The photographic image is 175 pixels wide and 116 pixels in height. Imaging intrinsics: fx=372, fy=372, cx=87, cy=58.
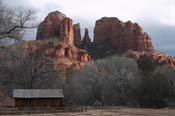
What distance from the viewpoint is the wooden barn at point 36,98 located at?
51156mm

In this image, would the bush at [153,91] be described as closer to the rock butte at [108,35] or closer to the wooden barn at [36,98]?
the wooden barn at [36,98]

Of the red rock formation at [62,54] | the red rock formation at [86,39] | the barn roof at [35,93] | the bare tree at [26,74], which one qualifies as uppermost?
the red rock formation at [86,39]

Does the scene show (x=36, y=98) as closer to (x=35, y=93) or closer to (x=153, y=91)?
(x=35, y=93)

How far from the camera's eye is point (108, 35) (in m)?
169

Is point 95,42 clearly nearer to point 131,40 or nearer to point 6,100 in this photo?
point 131,40

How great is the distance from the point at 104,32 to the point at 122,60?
88.1 meters

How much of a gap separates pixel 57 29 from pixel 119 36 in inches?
1075

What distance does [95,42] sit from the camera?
565 feet

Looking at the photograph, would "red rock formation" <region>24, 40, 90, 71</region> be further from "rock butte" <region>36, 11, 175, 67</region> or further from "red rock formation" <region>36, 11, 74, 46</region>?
"red rock formation" <region>36, 11, 74, 46</region>

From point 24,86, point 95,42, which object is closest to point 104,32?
Answer: point 95,42

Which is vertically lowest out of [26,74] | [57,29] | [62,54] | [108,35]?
[26,74]

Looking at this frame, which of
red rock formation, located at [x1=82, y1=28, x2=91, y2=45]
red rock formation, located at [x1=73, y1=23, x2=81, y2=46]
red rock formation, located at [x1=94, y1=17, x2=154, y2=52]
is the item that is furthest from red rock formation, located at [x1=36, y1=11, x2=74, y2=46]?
red rock formation, located at [x1=94, y1=17, x2=154, y2=52]

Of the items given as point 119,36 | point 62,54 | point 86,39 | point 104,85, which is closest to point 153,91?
point 104,85

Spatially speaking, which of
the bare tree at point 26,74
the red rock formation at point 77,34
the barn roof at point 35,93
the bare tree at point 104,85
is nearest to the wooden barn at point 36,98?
the barn roof at point 35,93
